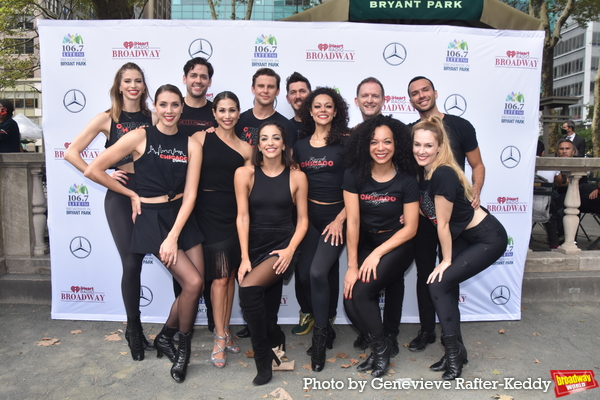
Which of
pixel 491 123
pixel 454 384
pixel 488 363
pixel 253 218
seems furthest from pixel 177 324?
pixel 491 123

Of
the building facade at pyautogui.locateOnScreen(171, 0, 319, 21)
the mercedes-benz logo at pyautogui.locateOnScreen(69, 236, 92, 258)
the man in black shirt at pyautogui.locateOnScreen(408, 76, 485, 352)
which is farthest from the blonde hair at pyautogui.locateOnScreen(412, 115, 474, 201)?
the building facade at pyautogui.locateOnScreen(171, 0, 319, 21)

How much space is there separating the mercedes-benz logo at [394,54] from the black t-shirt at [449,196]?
150cm

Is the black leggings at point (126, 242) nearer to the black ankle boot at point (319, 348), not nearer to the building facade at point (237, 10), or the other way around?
the black ankle boot at point (319, 348)

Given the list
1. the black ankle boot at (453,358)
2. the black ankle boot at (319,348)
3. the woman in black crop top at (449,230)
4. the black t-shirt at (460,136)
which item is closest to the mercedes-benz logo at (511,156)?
the black t-shirt at (460,136)

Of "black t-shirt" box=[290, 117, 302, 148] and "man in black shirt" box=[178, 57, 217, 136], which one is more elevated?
"man in black shirt" box=[178, 57, 217, 136]

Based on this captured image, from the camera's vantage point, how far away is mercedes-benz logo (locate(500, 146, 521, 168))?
438cm

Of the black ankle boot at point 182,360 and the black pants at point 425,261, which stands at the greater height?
the black pants at point 425,261

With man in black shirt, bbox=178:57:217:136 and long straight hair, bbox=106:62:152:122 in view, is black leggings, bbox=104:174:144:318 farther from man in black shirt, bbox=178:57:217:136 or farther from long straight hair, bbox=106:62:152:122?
man in black shirt, bbox=178:57:217:136

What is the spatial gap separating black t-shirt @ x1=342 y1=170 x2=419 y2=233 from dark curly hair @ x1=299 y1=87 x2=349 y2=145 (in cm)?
37

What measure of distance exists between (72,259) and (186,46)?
7.67 feet

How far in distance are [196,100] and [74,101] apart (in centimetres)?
125

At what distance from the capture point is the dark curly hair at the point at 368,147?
326 centimetres

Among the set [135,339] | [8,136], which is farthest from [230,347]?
[8,136]

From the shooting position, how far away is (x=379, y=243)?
11.0 feet
